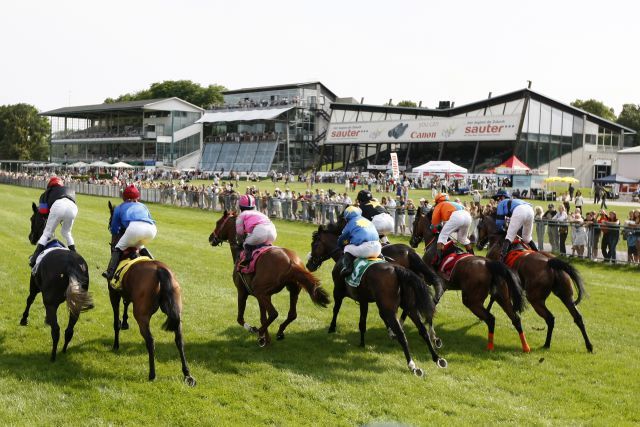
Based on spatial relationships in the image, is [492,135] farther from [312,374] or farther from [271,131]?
[312,374]

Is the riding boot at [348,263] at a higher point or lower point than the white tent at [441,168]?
lower

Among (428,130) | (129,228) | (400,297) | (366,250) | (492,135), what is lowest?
(400,297)

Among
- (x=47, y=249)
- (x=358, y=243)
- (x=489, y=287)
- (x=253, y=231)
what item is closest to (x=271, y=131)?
(x=253, y=231)

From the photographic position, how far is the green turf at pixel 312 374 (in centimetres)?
586

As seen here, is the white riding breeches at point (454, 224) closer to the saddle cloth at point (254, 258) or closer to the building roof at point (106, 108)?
the saddle cloth at point (254, 258)

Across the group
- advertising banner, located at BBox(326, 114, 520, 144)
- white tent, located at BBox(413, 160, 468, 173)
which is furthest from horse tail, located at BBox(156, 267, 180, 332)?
advertising banner, located at BBox(326, 114, 520, 144)

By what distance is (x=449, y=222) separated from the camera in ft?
29.6

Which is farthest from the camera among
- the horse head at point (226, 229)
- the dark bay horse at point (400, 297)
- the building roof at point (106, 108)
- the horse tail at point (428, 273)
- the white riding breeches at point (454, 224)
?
the building roof at point (106, 108)

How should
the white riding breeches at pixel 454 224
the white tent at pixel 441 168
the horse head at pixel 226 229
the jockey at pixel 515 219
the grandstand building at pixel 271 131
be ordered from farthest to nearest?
the grandstand building at pixel 271 131
the white tent at pixel 441 168
the horse head at pixel 226 229
the jockey at pixel 515 219
the white riding breeches at pixel 454 224

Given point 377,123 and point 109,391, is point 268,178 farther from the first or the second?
point 109,391

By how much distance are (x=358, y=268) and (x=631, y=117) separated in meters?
75.0

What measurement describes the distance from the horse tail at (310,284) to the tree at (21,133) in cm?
9903

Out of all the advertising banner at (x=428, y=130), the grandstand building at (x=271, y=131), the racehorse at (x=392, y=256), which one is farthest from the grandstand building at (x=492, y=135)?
the racehorse at (x=392, y=256)

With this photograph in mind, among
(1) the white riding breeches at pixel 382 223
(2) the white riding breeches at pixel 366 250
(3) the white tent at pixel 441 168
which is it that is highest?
(3) the white tent at pixel 441 168
